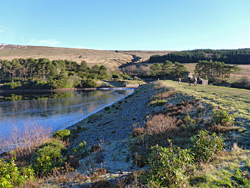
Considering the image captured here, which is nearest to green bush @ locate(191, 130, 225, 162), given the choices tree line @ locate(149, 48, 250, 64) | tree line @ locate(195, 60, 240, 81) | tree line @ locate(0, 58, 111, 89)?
tree line @ locate(195, 60, 240, 81)

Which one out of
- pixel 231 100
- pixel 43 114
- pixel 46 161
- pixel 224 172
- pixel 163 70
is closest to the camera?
pixel 224 172

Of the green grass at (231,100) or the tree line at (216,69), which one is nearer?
the green grass at (231,100)

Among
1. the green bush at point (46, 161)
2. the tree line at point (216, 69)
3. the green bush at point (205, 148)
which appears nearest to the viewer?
the green bush at point (205, 148)

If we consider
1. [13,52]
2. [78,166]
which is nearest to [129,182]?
[78,166]

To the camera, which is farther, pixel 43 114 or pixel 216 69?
pixel 216 69

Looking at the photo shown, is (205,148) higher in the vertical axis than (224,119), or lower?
lower

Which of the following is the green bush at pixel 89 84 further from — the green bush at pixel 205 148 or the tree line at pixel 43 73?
the green bush at pixel 205 148

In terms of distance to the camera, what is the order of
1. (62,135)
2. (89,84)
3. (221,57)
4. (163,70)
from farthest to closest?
(221,57), (163,70), (89,84), (62,135)

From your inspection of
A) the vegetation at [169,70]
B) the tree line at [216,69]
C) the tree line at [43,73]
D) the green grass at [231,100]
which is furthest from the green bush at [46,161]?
the vegetation at [169,70]

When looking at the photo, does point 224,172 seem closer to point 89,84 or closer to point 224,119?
point 224,119

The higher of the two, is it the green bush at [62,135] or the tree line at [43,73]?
the tree line at [43,73]

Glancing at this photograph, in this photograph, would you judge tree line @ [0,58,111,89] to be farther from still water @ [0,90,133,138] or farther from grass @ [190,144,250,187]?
grass @ [190,144,250,187]

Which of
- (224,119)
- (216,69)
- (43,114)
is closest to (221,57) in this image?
(216,69)

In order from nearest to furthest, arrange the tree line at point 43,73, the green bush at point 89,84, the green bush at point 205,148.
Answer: the green bush at point 205,148 → the green bush at point 89,84 → the tree line at point 43,73
